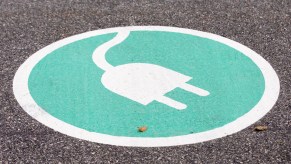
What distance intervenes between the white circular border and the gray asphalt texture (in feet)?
0.22

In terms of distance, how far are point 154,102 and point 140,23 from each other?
1951mm

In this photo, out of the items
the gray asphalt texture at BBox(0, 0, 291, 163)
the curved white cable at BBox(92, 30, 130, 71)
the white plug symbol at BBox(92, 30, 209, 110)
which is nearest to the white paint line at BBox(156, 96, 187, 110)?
the white plug symbol at BBox(92, 30, 209, 110)

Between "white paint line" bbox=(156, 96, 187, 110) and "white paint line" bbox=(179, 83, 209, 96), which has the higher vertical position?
"white paint line" bbox=(179, 83, 209, 96)

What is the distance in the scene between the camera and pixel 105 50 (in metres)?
6.26

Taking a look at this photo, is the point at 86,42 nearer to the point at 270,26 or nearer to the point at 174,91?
the point at 174,91

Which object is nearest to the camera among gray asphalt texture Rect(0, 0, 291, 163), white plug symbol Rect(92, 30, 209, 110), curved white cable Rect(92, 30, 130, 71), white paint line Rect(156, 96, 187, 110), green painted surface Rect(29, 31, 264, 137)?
gray asphalt texture Rect(0, 0, 291, 163)

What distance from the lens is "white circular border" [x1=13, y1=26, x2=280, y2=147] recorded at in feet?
15.3

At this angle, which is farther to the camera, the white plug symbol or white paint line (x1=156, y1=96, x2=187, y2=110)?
the white plug symbol

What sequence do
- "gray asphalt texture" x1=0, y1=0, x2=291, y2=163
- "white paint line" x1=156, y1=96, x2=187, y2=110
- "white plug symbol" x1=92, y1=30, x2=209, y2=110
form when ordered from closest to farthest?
"gray asphalt texture" x1=0, y1=0, x2=291, y2=163 < "white paint line" x1=156, y1=96, x2=187, y2=110 < "white plug symbol" x1=92, y1=30, x2=209, y2=110

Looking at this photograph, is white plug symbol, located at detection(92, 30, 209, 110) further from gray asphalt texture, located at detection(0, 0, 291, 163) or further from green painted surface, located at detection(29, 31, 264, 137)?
gray asphalt texture, located at detection(0, 0, 291, 163)

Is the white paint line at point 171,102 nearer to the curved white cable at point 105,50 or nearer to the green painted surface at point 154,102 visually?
the green painted surface at point 154,102

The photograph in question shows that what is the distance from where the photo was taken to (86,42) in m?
6.46

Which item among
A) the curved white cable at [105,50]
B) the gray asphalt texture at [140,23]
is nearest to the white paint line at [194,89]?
the gray asphalt texture at [140,23]

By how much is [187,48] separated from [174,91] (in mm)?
1080
